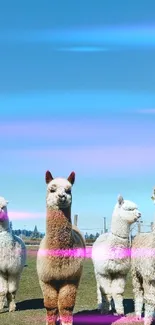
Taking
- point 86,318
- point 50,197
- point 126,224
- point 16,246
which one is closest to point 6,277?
point 16,246

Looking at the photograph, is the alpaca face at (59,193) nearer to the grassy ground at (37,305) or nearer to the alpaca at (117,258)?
the alpaca at (117,258)

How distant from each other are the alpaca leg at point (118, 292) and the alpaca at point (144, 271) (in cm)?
34

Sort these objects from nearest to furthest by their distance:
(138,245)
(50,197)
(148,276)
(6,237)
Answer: (50,197), (148,276), (138,245), (6,237)

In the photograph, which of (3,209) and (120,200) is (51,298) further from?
(3,209)

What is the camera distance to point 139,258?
30.8 feet

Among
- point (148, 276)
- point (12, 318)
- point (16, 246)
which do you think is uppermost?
point (16, 246)

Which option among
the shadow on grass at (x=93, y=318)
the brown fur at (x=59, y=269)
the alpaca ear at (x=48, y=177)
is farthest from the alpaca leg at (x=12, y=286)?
the alpaca ear at (x=48, y=177)

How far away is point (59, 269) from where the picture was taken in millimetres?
8391

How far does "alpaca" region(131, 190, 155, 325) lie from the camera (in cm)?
891

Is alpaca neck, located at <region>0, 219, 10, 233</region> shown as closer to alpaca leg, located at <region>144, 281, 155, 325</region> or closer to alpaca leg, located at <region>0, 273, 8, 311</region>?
alpaca leg, located at <region>0, 273, 8, 311</region>

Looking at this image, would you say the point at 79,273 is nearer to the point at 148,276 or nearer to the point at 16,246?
the point at 148,276

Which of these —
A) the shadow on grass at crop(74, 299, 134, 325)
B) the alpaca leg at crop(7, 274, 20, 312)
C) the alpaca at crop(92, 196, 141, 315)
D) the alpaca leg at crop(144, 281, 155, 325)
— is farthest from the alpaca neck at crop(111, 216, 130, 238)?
the alpaca leg at crop(7, 274, 20, 312)

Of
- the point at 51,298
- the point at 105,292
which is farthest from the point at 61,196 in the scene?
the point at 105,292

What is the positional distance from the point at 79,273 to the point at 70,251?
423mm
